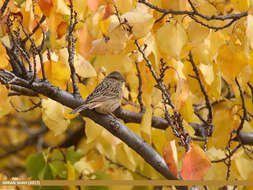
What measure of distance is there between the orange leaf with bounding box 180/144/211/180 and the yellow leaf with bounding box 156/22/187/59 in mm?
406

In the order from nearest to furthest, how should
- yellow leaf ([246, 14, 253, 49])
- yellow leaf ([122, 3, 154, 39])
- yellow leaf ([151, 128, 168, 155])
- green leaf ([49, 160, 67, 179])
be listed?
yellow leaf ([246, 14, 253, 49]) < yellow leaf ([122, 3, 154, 39]) < yellow leaf ([151, 128, 168, 155]) < green leaf ([49, 160, 67, 179])

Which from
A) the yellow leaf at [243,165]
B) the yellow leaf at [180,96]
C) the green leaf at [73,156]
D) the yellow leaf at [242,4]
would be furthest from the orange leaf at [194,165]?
the green leaf at [73,156]

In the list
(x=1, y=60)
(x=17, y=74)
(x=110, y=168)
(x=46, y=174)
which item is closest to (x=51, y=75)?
(x=17, y=74)

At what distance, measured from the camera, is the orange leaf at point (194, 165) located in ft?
6.07

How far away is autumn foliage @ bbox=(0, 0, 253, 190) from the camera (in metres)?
1.89

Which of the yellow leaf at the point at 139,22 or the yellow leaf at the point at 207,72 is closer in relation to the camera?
the yellow leaf at the point at 139,22

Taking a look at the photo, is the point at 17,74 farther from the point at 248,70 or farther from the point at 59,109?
the point at 248,70

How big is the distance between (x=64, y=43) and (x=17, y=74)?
347 mm

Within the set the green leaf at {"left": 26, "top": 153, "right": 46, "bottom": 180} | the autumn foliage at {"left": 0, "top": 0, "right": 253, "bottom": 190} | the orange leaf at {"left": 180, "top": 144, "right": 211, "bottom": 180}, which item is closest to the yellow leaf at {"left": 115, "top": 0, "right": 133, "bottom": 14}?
the autumn foliage at {"left": 0, "top": 0, "right": 253, "bottom": 190}

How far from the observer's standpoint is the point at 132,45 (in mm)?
2117

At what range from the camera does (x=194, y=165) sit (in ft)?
6.08

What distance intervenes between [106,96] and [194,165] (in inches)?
47.9

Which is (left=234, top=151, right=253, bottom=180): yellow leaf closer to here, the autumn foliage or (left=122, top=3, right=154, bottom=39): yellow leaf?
the autumn foliage

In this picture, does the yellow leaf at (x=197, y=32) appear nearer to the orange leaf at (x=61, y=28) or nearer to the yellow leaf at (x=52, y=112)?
the orange leaf at (x=61, y=28)
